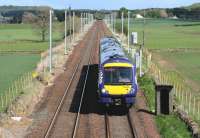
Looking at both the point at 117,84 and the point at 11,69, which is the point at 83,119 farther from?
the point at 11,69

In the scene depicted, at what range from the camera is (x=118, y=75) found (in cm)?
2742

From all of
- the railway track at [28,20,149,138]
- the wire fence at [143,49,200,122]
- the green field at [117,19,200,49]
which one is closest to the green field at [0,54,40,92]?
the railway track at [28,20,149,138]

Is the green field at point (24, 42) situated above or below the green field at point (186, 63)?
above

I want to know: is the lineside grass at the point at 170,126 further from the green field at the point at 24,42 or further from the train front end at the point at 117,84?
the green field at the point at 24,42

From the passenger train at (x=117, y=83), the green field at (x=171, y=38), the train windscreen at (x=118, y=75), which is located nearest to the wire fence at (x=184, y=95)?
the passenger train at (x=117, y=83)

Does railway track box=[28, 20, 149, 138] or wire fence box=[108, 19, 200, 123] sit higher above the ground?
railway track box=[28, 20, 149, 138]

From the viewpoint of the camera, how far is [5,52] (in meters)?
84.4

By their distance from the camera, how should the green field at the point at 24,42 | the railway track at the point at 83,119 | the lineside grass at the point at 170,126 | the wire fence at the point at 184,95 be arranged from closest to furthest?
the lineside grass at the point at 170,126 < the railway track at the point at 83,119 < the wire fence at the point at 184,95 < the green field at the point at 24,42

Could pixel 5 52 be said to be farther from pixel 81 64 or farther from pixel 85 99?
pixel 85 99

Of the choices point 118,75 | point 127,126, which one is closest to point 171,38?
point 118,75

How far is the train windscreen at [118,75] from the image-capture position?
2705cm

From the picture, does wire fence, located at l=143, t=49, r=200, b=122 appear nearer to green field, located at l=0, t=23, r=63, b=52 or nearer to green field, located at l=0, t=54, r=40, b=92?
green field, located at l=0, t=54, r=40, b=92

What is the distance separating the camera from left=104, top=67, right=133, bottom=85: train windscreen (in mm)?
27050

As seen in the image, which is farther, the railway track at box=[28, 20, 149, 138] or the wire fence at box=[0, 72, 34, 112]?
the wire fence at box=[0, 72, 34, 112]
